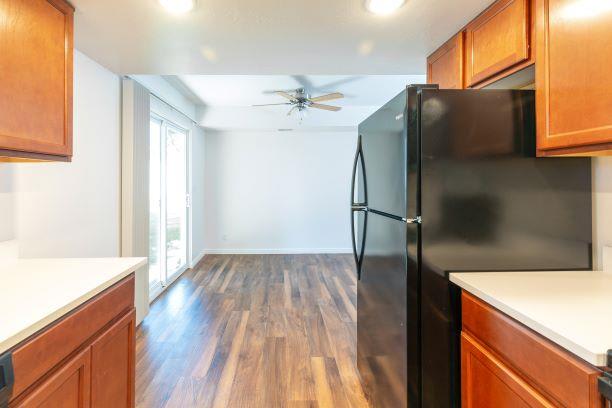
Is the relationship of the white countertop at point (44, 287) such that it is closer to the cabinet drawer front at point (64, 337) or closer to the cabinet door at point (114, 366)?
the cabinet drawer front at point (64, 337)

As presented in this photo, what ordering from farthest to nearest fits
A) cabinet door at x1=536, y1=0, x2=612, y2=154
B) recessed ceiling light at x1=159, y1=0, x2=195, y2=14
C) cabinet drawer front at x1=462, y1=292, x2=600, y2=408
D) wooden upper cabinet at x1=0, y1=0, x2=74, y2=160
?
recessed ceiling light at x1=159, y1=0, x2=195, y2=14, wooden upper cabinet at x1=0, y1=0, x2=74, y2=160, cabinet door at x1=536, y1=0, x2=612, y2=154, cabinet drawer front at x1=462, y1=292, x2=600, y2=408

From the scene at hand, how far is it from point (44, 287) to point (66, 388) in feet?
1.24

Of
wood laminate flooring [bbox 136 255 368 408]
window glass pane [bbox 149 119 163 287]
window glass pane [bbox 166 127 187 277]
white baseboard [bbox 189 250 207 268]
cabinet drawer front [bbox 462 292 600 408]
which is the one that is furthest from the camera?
white baseboard [bbox 189 250 207 268]

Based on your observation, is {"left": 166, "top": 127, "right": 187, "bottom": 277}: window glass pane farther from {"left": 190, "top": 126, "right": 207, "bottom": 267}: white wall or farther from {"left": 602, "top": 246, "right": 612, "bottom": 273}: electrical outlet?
{"left": 602, "top": 246, "right": 612, "bottom": 273}: electrical outlet

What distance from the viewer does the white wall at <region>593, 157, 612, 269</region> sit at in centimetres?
124

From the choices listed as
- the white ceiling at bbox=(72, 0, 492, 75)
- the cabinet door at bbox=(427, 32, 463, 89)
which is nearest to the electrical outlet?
the cabinet door at bbox=(427, 32, 463, 89)

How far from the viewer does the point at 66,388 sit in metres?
1.01

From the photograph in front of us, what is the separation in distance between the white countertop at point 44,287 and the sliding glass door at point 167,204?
72.5 inches

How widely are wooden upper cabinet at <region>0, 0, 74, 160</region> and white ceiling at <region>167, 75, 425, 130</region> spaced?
223 centimetres

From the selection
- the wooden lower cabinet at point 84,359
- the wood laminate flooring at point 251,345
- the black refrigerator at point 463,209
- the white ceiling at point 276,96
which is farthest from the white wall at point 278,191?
the black refrigerator at point 463,209

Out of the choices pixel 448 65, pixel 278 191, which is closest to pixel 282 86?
pixel 278 191

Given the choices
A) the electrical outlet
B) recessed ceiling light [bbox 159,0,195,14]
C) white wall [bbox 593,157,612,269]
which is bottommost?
the electrical outlet

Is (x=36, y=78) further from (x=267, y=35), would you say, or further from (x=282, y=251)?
(x=282, y=251)

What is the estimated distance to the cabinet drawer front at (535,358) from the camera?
73 cm
